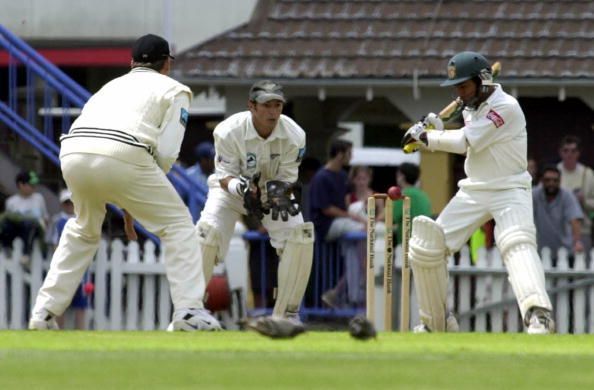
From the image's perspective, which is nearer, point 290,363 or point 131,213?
point 290,363

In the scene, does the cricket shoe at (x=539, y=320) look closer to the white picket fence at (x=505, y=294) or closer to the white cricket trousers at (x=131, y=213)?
the white cricket trousers at (x=131, y=213)

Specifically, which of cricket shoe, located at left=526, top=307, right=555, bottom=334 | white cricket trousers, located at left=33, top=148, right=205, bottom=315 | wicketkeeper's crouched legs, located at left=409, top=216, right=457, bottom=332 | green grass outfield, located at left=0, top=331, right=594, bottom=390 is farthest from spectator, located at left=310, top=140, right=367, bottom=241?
green grass outfield, located at left=0, top=331, right=594, bottom=390

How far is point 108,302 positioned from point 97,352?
26.7 feet

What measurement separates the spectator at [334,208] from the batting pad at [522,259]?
16.5 feet

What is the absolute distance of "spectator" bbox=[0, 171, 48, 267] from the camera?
59.1 feet

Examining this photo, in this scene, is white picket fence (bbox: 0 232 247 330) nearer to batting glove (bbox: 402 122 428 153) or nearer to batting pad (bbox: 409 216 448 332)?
batting pad (bbox: 409 216 448 332)

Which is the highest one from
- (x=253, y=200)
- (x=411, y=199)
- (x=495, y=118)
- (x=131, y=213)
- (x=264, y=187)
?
(x=495, y=118)

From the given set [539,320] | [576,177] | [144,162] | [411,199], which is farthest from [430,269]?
[576,177]

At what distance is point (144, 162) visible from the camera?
40.8 ft

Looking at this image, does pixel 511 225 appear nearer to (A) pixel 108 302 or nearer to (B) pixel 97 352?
(B) pixel 97 352

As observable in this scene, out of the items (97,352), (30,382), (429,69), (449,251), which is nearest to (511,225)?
(449,251)

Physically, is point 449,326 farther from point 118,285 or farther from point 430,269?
point 118,285

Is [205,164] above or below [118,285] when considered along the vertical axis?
above

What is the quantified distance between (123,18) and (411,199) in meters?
11.0
